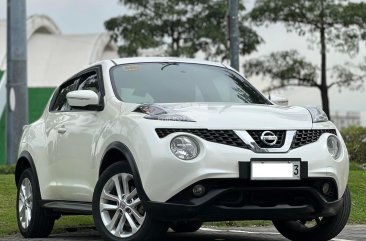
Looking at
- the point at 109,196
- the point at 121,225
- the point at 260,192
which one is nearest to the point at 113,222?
the point at 121,225

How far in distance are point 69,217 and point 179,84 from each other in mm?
3059

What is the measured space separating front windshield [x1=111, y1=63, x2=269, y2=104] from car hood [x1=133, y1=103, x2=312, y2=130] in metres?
0.65

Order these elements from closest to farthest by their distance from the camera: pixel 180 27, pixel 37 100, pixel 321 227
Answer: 1. pixel 321 227
2. pixel 37 100
3. pixel 180 27

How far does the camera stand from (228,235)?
361 inches

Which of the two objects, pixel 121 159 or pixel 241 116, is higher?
pixel 241 116

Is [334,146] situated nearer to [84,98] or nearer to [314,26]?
[84,98]

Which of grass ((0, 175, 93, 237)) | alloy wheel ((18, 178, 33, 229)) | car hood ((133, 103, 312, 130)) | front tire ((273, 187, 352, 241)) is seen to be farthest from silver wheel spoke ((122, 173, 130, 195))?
grass ((0, 175, 93, 237))

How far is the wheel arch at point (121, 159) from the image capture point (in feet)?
22.6

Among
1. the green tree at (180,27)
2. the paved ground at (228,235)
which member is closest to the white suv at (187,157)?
the paved ground at (228,235)

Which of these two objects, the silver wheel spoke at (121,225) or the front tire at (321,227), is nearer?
the silver wheel spoke at (121,225)

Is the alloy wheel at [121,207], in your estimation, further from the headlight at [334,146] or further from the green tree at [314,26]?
the green tree at [314,26]

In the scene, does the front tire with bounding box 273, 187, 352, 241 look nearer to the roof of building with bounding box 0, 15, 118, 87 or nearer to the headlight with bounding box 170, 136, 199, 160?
the headlight with bounding box 170, 136, 199, 160

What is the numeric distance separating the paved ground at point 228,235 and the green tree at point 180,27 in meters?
30.0

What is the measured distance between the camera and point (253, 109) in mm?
7289
